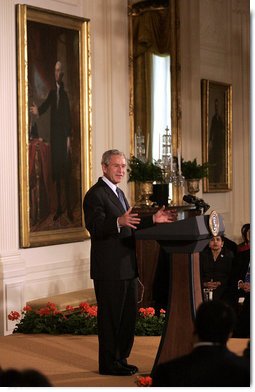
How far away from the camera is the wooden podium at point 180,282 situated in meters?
6.20

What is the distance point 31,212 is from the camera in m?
10.1

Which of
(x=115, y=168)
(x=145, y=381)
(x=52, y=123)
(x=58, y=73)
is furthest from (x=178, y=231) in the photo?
(x=58, y=73)

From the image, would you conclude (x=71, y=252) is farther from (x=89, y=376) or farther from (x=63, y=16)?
(x=89, y=376)

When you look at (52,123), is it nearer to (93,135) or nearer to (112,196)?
(93,135)

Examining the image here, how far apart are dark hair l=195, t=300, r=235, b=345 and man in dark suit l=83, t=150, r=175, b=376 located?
264 centimetres

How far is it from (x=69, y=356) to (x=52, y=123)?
11.7 ft

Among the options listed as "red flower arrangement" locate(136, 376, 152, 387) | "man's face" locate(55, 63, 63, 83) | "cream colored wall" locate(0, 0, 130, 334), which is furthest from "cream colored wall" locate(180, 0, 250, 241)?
"red flower arrangement" locate(136, 376, 152, 387)

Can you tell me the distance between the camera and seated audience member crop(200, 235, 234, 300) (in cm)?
925

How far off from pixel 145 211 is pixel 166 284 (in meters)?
0.94

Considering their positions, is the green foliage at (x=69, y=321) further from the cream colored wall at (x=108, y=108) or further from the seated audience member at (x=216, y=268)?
the seated audience member at (x=216, y=268)

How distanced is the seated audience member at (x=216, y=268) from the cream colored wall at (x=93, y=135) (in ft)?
6.58

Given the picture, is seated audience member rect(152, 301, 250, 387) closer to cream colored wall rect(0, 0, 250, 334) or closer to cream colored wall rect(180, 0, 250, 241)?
cream colored wall rect(0, 0, 250, 334)

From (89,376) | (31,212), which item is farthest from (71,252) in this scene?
(89,376)

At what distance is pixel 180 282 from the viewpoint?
6.32 meters
